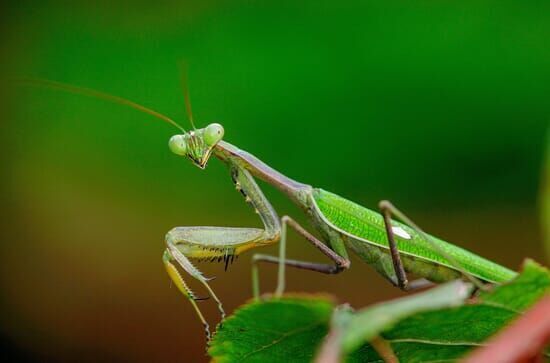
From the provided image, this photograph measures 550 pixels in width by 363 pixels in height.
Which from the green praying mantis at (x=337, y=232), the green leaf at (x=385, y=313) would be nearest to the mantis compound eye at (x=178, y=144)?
the green praying mantis at (x=337, y=232)

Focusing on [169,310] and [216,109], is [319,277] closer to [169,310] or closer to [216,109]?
[169,310]

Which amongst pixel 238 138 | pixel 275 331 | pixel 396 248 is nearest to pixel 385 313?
pixel 275 331

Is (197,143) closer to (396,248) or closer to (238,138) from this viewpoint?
(396,248)

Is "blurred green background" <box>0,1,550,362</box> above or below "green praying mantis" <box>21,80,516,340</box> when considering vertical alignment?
above

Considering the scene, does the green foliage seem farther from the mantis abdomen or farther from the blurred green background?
the blurred green background

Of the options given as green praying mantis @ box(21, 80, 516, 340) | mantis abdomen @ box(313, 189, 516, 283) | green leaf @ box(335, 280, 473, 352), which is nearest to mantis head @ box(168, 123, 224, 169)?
green praying mantis @ box(21, 80, 516, 340)

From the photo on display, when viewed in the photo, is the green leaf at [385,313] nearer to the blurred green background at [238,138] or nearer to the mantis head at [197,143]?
the mantis head at [197,143]
